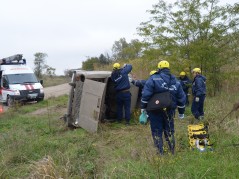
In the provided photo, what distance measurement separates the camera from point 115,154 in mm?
6492

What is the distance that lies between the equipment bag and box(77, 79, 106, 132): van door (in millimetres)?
2609

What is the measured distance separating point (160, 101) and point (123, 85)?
3525 millimetres

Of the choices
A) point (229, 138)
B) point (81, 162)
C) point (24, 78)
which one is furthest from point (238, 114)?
point (24, 78)

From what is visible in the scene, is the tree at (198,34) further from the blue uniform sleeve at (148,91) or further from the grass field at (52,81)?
the grass field at (52,81)

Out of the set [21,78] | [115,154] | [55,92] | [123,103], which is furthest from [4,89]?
[115,154]

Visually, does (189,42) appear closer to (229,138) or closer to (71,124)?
(71,124)

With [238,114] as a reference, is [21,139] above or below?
below

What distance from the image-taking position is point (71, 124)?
9.91 m

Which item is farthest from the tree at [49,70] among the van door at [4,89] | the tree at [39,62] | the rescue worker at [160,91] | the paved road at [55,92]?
the rescue worker at [160,91]

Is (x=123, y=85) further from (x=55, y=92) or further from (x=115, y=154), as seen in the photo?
(x=55, y=92)

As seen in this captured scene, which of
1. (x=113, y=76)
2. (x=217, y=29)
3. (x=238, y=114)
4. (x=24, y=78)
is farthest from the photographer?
(x=24, y=78)

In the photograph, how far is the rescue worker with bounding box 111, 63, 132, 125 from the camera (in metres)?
9.49

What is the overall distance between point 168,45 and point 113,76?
14.1ft

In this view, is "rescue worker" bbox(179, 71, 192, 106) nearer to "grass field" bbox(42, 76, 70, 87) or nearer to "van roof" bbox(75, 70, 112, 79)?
"van roof" bbox(75, 70, 112, 79)
